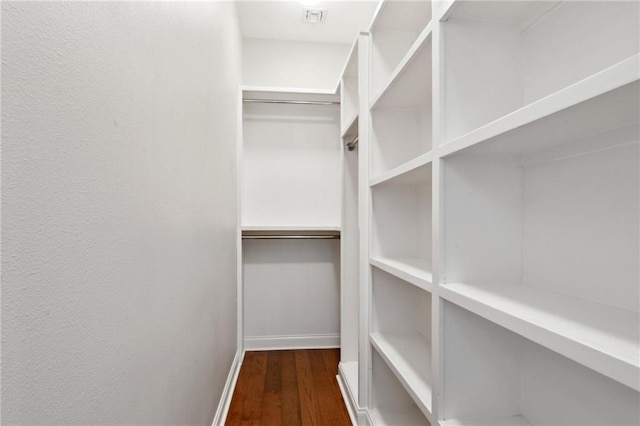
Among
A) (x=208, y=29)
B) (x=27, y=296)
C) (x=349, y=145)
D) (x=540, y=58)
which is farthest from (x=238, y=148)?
(x=27, y=296)

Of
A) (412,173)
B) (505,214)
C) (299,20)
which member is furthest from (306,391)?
Result: (299,20)

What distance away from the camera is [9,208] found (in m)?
0.38

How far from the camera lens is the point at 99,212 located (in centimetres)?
57

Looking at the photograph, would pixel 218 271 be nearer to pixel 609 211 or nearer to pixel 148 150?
pixel 148 150

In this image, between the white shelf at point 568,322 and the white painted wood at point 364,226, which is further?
→ the white painted wood at point 364,226

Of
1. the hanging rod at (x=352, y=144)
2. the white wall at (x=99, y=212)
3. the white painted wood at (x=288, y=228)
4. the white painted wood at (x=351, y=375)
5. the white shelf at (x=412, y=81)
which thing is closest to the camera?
the white wall at (x=99, y=212)

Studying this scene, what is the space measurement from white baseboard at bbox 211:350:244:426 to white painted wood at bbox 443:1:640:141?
1614 millimetres

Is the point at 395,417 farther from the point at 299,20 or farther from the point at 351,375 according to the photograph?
the point at 299,20

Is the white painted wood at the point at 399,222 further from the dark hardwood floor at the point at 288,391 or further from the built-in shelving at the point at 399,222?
the dark hardwood floor at the point at 288,391

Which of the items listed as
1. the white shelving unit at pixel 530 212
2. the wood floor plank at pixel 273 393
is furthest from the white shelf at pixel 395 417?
the wood floor plank at pixel 273 393

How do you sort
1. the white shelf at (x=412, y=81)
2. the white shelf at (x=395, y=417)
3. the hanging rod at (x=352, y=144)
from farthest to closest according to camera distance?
the hanging rod at (x=352, y=144) < the white shelf at (x=395, y=417) < the white shelf at (x=412, y=81)

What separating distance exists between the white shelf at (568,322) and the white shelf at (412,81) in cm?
71

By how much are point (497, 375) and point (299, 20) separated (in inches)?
96.3

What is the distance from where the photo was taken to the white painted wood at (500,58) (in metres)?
0.84
